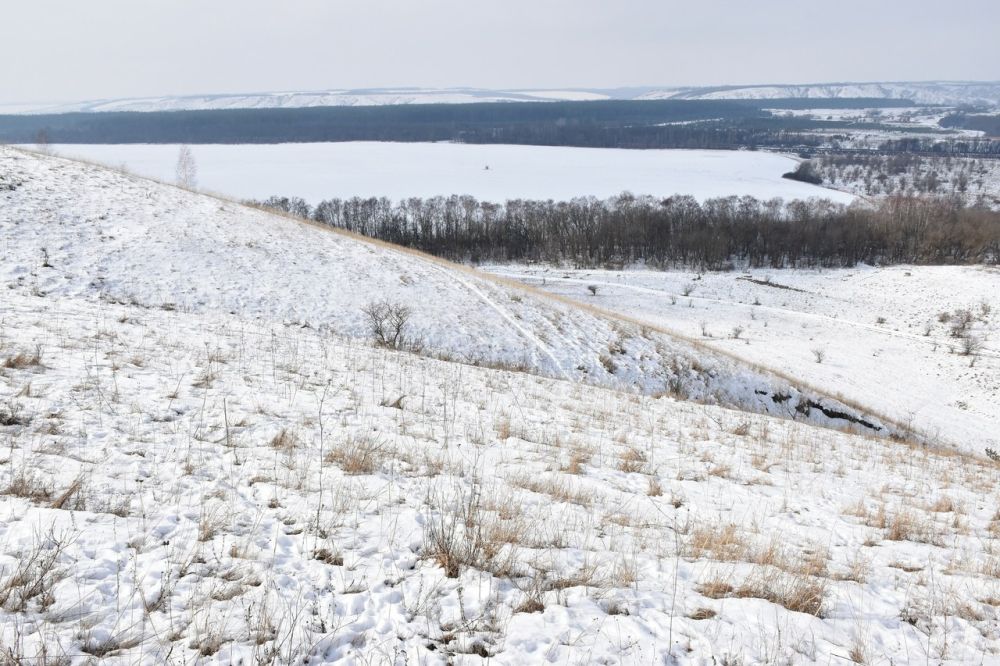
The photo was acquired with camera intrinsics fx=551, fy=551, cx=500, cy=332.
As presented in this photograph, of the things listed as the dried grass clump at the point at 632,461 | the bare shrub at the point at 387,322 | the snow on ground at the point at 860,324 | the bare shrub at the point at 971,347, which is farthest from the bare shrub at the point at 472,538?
the bare shrub at the point at 971,347

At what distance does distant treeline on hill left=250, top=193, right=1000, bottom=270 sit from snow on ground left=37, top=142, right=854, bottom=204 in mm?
18191

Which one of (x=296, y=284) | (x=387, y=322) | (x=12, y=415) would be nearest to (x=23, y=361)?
(x=12, y=415)

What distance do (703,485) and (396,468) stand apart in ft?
12.8

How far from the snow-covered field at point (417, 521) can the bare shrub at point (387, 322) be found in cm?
426

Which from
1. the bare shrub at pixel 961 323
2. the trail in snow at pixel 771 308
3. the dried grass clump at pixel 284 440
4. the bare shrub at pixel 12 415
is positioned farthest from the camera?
the bare shrub at pixel 961 323

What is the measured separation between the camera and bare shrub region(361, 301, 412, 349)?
15.6m

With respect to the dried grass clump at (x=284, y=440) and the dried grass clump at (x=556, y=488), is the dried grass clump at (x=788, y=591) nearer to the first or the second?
the dried grass clump at (x=556, y=488)

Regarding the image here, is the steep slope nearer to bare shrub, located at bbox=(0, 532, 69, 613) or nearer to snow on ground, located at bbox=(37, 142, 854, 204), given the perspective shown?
bare shrub, located at bbox=(0, 532, 69, 613)

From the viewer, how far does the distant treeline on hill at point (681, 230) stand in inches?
3076

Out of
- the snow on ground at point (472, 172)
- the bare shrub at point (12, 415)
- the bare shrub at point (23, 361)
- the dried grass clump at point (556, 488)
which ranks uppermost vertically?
the snow on ground at point (472, 172)

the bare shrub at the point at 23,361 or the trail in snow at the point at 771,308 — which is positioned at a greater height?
the bare shrub at the point at 23,361

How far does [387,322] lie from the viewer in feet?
55.2

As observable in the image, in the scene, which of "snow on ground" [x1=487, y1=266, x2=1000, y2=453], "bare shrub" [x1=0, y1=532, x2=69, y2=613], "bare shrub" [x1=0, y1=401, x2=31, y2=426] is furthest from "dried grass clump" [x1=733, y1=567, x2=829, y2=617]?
"snow on ground" [x1=487, y1=266, x2=1000, y2=453]

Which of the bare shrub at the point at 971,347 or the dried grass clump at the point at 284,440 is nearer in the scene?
the dried grass clump at the point at 284,440
